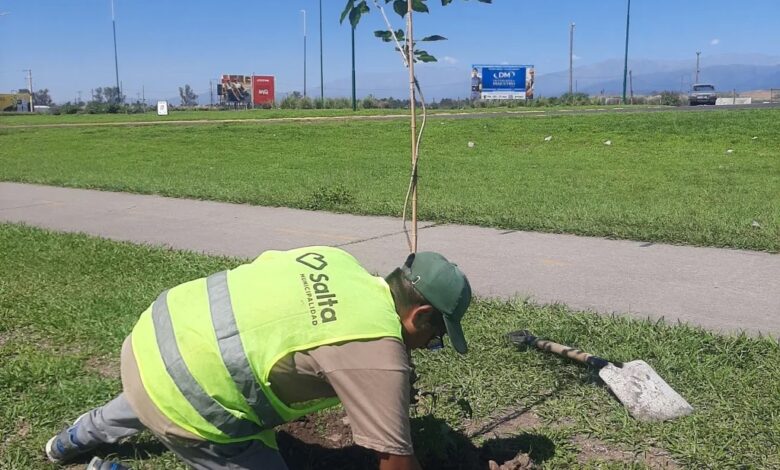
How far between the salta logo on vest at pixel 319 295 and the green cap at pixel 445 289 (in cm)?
24

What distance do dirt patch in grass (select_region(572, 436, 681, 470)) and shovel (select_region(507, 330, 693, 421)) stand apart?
231 mm

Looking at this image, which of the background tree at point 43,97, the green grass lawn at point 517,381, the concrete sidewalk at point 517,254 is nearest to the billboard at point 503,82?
the concrete sidewalk at point 517,254

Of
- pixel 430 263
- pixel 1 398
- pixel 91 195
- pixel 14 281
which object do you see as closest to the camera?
pixel 430 263

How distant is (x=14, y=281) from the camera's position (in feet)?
18.6

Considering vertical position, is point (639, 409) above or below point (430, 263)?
below

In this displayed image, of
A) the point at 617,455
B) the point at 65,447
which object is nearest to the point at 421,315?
the point at 617,455

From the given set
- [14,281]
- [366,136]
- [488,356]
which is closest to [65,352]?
[14,281]

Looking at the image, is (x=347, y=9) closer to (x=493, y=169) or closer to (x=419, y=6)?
(x=419, y=6)

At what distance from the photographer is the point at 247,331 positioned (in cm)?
216

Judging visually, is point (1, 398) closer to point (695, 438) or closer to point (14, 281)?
point (14, 281)

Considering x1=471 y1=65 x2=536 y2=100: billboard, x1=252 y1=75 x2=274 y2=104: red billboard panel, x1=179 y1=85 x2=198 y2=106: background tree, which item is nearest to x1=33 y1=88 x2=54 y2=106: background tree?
x1=179 y1=85 x2=198 y2=106: background tree

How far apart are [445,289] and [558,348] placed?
73.6 inches

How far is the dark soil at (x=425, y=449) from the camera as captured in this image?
2.95 m

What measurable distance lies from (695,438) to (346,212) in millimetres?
5604
